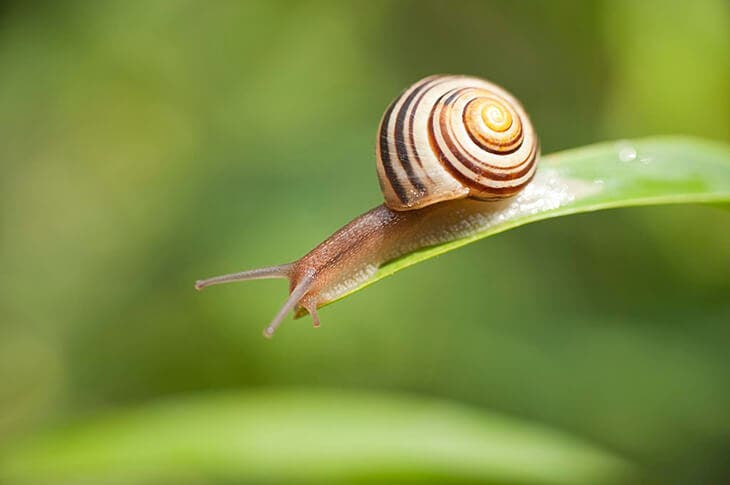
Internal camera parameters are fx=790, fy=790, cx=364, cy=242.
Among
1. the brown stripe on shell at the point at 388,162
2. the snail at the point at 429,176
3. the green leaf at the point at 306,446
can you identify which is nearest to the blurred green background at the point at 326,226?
the green leaf at the point at 306,446

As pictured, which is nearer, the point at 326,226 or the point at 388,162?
the point at 388,162

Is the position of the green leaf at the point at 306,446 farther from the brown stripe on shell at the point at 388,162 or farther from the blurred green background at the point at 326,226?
the blurred green background at the point at 326,226

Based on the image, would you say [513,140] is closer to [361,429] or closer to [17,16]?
[361,429]

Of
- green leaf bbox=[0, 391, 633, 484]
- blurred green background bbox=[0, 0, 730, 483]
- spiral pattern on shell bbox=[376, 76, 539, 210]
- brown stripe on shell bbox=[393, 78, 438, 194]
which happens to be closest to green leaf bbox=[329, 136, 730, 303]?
spiral pattern on shell bbox=[376, 76, 539, 210]

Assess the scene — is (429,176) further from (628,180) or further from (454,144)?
(628,180)

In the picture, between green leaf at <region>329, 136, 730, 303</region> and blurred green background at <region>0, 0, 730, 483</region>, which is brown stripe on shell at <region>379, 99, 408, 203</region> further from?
blurred green background at <region>0, 0, 730, 483</region>

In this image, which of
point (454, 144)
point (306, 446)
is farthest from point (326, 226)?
point (454, 144)
